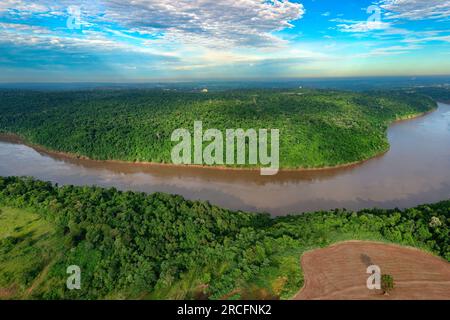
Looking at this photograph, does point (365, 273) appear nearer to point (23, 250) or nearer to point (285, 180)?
point (23, 250)

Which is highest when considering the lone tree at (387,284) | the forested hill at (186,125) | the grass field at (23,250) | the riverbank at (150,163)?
the forested hill at (186,125)

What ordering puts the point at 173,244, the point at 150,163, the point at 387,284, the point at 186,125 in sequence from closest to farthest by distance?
the point at 387,284 < the point at 173,244 < the point at 150,163 < the point at 186,125

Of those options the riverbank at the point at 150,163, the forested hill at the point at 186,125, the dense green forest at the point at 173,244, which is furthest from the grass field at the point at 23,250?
the forested hill at the point at 186,125

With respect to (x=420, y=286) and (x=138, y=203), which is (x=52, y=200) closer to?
(x=138, y=203)

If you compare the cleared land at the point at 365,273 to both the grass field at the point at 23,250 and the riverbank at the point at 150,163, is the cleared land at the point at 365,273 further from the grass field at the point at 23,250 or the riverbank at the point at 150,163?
the riverbank at the point at 150,163

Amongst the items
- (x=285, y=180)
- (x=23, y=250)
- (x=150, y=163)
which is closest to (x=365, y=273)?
(x=23, y=250)

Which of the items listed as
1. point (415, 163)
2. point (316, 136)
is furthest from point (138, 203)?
point (415, 163)
